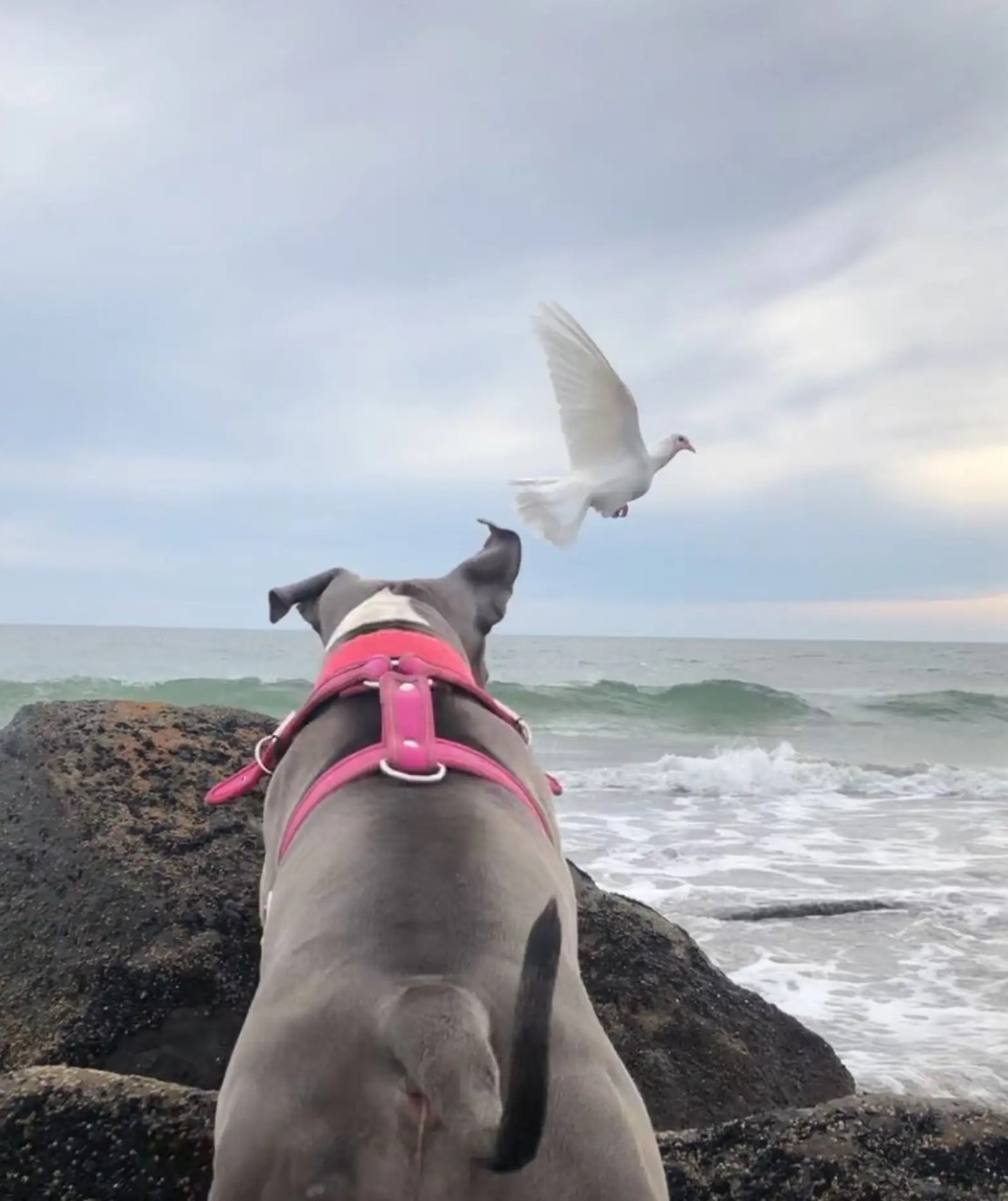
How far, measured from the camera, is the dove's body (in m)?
7.29

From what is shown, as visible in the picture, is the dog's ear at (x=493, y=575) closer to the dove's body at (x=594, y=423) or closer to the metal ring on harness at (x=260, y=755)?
the metal ring on harness at (x=260, y=755)

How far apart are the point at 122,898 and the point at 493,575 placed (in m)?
1.73

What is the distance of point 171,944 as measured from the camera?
402 cm

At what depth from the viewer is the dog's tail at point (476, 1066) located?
5.62 feet

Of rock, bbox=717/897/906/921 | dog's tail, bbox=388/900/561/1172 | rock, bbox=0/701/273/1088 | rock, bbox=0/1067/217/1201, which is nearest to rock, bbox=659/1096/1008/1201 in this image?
rock, bbox=0/1067/217/1201

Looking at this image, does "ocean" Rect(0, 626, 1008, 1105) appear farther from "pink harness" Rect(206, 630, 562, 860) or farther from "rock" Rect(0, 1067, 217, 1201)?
"pink harness" Rect(206, 630, 562, 860)

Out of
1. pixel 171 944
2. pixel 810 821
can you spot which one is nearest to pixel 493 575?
pixel 171 944

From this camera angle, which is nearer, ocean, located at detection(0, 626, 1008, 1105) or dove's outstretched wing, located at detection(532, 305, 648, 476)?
ocean, located at detection(0, 626, 1008, 1105)

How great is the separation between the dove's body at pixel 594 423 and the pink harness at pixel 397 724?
4.35 metres

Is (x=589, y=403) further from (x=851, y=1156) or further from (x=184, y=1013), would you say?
(x=851, y=1156)

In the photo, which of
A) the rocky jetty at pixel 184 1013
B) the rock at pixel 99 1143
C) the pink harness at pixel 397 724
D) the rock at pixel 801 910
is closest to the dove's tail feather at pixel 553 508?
the rocky jetty at pixel 184 1013

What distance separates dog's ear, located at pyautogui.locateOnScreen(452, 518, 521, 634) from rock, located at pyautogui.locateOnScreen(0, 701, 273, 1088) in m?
1.48

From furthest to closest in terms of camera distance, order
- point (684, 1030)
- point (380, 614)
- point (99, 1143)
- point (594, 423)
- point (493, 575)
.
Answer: point (594, 423)
point (684, 1030)
point (493, 575)
point (380, 614)
point (99, 1143)

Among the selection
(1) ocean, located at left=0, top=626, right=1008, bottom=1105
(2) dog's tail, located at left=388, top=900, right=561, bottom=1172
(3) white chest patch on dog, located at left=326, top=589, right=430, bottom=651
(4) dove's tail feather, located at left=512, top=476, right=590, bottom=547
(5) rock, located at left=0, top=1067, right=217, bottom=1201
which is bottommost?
(1) ocean, located at left=0, top=626, right=1008, bottom=1105
